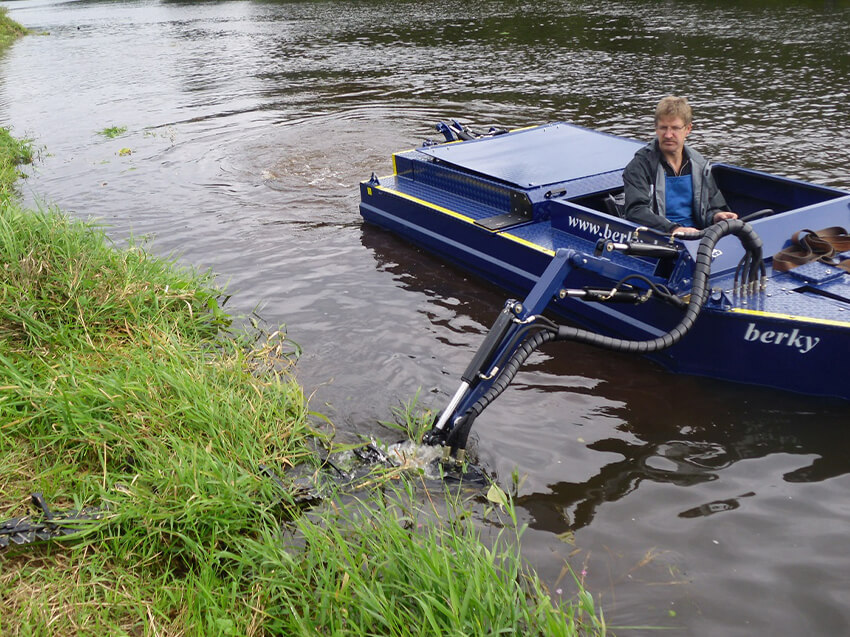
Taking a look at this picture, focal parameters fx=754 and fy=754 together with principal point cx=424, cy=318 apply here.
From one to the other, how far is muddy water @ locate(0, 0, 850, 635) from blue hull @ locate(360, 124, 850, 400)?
26 cm

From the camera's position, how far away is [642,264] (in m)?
5.97

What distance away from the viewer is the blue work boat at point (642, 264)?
4.82m

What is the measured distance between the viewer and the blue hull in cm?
509

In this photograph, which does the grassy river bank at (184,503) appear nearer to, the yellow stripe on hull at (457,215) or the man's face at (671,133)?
the yellow stripe on hull at (457,215)

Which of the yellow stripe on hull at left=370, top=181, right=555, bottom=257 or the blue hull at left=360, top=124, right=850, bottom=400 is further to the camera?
the yellow stripe on hull at left=370, top=181, right=555, bottom=257

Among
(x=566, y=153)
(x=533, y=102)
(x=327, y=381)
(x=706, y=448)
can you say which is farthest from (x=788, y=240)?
(x=533, y=102)

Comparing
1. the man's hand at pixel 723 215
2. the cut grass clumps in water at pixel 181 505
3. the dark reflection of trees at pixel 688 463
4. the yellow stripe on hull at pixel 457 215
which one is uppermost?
the man's hand at pixel 723 215

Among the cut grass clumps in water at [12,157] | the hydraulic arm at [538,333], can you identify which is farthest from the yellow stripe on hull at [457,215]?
the cut grass clumps in water at [12,157]

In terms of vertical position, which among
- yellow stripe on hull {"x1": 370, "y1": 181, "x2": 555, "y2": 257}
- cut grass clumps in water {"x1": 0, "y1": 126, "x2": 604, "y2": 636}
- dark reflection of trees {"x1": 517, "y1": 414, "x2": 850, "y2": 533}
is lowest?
dark reflection of trees {"x1": 517, "y1": 414, "x2": 850, "y2": 533}

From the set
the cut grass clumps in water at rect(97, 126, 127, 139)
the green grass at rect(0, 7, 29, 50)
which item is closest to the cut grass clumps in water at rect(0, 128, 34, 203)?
the cut grass clumps in water at rect(97, 126, 127, 139)

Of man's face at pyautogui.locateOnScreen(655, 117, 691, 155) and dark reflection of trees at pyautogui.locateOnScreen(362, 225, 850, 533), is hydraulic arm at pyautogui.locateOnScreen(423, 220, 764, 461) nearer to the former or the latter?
dark reflection of trees at pyautogui.locateOnScreen(362, 225, 850, 533)

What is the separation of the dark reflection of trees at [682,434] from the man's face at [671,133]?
5.54ft

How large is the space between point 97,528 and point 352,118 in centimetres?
1144

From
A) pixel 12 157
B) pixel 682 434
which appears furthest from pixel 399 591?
pixel 12 157
